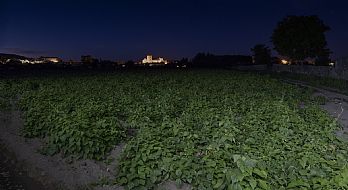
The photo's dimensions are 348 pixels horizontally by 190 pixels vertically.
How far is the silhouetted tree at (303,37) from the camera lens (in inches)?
2557

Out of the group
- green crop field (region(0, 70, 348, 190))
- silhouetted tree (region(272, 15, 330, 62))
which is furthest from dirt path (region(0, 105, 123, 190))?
silhouetted tree (region(272, 15, 330, 62))

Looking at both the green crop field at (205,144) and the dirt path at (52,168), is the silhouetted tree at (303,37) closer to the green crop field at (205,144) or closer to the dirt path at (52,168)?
the green crop field at (205,144)

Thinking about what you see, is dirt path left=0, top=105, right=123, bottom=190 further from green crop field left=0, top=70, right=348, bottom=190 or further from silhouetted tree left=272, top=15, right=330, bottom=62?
silhouetted tree left=272, top=15, right=330, bottom=62

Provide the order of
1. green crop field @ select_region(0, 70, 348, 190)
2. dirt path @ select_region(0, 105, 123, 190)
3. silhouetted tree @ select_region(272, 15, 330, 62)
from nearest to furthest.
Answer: green crop field @ select_region(0, 70, 348, 190)
dirt path @ select_region(0, 105, 123, 190)
silhouetted tree @ select_region(272, 15, 330, 62)

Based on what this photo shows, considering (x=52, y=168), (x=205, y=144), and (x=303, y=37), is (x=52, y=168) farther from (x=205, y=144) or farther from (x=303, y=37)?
(x=303, y=37)

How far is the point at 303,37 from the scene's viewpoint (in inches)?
2576

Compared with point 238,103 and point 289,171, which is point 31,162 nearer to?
point 289,171

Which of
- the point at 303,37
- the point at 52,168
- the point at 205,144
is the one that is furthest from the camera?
the point at 303,37

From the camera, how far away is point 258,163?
7414 millimetres

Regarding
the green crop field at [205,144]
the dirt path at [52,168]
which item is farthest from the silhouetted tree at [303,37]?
the dirt path at [52,168]

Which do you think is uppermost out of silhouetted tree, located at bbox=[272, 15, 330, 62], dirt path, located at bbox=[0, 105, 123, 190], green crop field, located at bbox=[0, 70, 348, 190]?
silhouetted tree, located at bbox=[272, 15, 330, 62]

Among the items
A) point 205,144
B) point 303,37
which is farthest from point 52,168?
point 303,37

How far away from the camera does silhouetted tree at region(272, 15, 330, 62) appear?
6494 centimetres

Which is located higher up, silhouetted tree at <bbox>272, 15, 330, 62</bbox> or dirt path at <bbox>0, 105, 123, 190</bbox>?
silhouetted tree at <bbox>272, 15, 330, 62</bbox>
